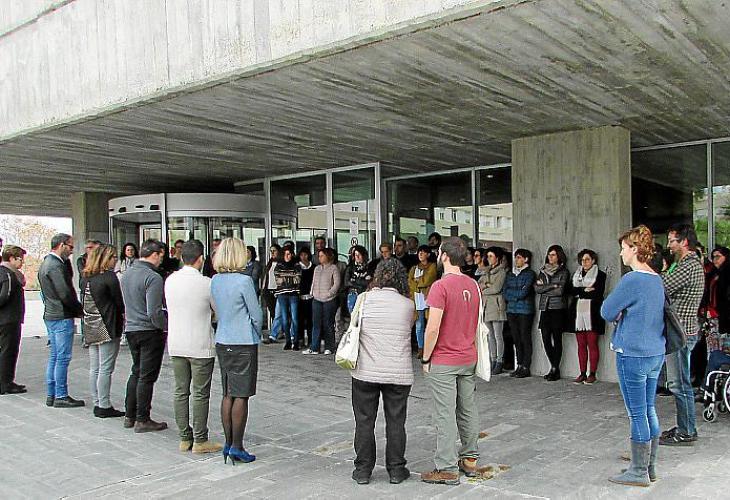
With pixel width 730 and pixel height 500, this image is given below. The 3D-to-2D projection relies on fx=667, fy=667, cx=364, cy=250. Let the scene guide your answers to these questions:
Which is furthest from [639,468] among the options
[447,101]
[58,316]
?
[58,316]

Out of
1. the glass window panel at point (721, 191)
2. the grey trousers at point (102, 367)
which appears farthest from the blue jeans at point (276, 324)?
the glass window panel at point (721, 191)

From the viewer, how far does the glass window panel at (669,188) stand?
1009cm

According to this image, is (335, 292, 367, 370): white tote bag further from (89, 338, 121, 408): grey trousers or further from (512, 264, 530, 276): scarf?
(512, 264, 530, 276): scarf

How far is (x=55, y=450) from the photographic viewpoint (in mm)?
5805

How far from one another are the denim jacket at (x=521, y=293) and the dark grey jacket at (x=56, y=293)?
5.35 metres

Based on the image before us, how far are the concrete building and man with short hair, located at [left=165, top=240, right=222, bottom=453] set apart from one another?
193cm

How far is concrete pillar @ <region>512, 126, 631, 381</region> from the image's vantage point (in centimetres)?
859

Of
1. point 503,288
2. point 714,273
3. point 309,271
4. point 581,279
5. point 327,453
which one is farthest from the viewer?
point 309,271

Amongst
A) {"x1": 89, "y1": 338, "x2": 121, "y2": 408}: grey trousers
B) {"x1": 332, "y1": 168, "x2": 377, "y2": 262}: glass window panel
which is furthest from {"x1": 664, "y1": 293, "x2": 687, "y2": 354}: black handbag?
{"x1": 332, "y1": 168, "x2": 377, "y2": 262}: glass window panel

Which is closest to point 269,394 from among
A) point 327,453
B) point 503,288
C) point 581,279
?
point 327,453

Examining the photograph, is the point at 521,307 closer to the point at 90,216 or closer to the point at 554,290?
the point at 554,290

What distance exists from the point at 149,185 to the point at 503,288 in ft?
29.1

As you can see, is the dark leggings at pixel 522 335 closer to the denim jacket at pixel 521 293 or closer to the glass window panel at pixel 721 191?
the denim jacket at pixel 521 293

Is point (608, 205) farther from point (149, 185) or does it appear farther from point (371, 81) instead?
point (149, 185)
